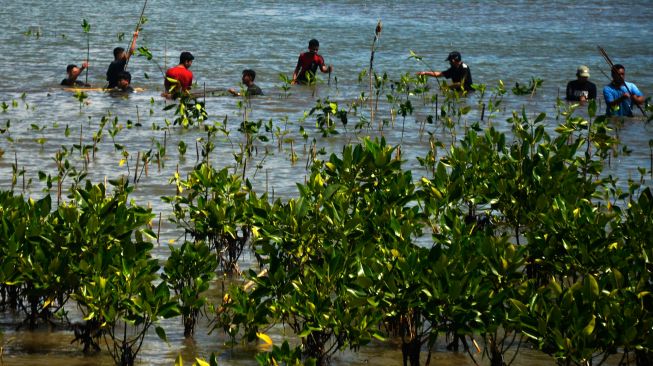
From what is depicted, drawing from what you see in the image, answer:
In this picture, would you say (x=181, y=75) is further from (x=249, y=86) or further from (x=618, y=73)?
(x=618, y=73)

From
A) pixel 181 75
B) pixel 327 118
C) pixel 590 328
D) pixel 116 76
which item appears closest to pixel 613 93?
pixel 327 118

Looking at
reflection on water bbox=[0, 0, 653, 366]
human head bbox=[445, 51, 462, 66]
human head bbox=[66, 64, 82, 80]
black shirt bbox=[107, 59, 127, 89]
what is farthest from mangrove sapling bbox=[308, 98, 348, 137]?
human head bbox=[66, 64, 82, 80]

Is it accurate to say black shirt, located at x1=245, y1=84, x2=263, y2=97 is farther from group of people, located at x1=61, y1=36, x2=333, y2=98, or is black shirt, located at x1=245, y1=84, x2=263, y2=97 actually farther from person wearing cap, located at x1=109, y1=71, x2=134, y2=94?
person wearing cap, located at x1=109, y1=71, x2=134, y2=94

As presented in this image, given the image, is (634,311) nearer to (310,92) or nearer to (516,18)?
(310,92)

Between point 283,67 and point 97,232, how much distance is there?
1441 cm

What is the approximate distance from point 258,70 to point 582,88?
5853 mm

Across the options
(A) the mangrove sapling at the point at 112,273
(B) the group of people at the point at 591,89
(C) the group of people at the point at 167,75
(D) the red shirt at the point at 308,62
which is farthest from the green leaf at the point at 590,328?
(D) the red shirt at the point at 308,62

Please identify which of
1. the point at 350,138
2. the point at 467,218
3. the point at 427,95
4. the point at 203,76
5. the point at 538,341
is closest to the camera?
the point at 538,341

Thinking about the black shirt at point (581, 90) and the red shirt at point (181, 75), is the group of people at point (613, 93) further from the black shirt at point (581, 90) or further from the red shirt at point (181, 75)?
the red shirt at point (181, 75)

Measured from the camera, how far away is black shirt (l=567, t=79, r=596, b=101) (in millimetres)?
16484

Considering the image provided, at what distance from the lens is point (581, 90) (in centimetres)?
1650

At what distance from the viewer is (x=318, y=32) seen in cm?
2645

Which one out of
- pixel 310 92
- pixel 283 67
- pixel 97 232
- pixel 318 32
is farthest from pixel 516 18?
pixel 97 232

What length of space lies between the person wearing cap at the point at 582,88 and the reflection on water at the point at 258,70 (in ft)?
1.48
